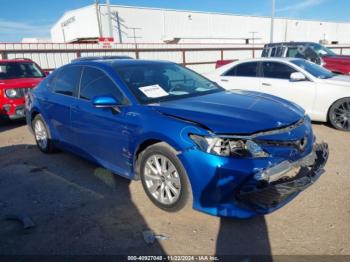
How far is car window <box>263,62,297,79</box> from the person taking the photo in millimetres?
6976

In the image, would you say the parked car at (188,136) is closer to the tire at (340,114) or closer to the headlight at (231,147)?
the headlight at (231,147)

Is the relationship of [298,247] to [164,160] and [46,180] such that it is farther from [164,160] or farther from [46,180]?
[46,180]

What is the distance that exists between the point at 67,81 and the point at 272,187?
342 centimetres

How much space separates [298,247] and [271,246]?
23cm

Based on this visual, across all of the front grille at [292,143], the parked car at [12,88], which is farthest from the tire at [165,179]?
the parked car at [12,88]

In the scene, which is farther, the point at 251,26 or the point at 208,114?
the point at 251,26

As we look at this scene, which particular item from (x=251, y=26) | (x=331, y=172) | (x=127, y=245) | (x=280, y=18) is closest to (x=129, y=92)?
(x=127, y=245)

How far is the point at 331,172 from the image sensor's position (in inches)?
167

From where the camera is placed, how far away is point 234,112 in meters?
3.23

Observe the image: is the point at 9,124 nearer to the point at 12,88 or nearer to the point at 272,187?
the point at 12,88

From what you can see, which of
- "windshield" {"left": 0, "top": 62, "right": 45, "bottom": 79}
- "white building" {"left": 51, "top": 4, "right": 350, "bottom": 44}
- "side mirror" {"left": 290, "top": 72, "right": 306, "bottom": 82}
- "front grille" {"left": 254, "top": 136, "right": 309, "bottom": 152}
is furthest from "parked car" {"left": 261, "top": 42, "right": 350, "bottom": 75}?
"white building" {"left": 51, "top": 4, "right": 350, "bottom": 44}

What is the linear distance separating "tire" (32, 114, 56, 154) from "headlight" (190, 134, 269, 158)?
346cm

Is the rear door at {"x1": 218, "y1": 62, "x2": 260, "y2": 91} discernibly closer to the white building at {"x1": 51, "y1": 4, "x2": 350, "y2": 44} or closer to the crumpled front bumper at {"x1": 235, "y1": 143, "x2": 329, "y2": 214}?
the crumpled front bumper at {"x1": 235, "y1": 143, "x2": 329, "y2": 214}

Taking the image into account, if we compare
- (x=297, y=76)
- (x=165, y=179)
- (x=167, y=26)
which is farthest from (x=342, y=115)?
(x=167, y=26)
